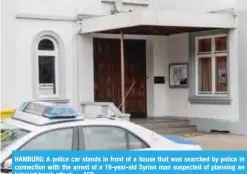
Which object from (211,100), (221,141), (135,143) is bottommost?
(221,141)

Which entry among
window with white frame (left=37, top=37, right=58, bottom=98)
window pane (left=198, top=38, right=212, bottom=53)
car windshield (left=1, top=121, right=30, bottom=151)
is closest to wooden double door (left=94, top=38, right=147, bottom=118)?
window with white frame (left=37, top=37, right=58, bottom=98)

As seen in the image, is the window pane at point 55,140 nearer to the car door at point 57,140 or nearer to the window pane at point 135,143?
the car door at point 57,140

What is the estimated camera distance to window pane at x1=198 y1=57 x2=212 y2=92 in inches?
645

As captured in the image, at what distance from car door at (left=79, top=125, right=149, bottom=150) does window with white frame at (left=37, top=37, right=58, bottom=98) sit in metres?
8.72

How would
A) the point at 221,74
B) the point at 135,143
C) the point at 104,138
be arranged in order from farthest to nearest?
the point at 221,74
the point at 135,143
the point at 104,138

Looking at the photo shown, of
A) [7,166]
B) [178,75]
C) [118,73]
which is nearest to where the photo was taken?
[7,166]

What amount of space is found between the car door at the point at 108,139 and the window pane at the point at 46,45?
29.1 feet

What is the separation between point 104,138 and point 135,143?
42 cm

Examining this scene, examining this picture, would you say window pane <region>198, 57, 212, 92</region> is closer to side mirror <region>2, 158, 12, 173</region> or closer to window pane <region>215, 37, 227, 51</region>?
window pane <region>215, 37, 227, 51</region>

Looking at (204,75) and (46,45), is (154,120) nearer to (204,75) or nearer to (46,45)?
(204,75)

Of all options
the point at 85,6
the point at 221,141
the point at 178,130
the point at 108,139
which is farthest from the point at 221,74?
the point at 108,139

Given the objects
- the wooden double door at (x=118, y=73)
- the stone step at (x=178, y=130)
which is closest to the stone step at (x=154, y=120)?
the stone step at (x=178, y=130)

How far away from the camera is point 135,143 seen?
6906 mm

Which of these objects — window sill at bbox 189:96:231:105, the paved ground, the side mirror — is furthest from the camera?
window sill at bbox 189:96:231:105
